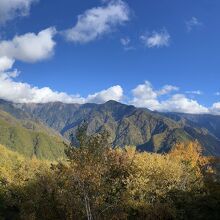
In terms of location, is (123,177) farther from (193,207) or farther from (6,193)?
(6,193)

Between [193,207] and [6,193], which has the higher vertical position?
[193,207]

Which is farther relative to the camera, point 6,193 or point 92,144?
point 6,193

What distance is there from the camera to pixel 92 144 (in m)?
45.8

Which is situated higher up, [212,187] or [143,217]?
[212,187]

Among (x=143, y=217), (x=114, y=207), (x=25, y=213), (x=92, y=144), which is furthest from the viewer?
(x=25, y=213)

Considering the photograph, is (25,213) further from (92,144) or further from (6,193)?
(92,144)

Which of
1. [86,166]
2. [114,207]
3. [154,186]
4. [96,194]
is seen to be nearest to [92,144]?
[86,166]

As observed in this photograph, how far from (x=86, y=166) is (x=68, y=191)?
10334mm

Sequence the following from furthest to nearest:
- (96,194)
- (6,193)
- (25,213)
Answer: (6,193)
(25,213)
(96,194)

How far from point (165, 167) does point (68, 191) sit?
19.1 metres

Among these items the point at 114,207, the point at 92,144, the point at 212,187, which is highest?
the point at 92,144

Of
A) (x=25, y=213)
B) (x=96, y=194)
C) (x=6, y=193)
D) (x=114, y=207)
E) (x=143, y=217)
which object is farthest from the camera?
(x=6, y=193)

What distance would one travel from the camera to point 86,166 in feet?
153

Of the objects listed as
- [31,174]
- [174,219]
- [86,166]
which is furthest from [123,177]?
[31,174]
